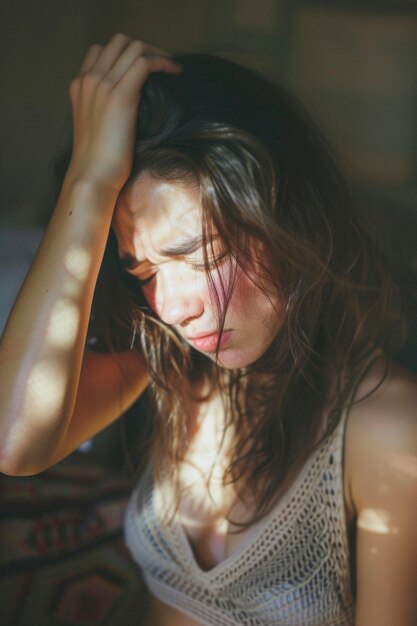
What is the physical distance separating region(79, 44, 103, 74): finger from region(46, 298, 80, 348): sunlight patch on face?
28 cm

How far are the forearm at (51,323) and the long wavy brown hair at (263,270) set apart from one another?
0.21 ft

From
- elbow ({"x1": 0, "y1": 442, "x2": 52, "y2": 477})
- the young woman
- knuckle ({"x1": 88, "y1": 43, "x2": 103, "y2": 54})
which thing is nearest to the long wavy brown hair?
the young woman

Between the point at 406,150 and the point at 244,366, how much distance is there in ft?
1.10

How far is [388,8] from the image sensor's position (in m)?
0.75

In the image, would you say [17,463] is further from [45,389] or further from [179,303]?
[179,303]

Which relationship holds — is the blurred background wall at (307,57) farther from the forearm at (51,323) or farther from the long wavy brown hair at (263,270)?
the forearm at (51,323)

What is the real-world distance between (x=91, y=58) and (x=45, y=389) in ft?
1.31

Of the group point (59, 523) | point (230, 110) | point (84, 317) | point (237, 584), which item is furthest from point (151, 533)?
point (230, 110)

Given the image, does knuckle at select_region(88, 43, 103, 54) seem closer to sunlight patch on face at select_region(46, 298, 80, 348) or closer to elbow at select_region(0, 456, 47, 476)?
sunlight patch on face at select_region(46, 298, 80, 348)

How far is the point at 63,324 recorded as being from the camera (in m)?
0.71

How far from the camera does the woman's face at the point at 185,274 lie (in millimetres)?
696

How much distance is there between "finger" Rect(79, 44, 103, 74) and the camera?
77 cm

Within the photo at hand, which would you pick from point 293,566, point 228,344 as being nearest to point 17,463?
point 228,344

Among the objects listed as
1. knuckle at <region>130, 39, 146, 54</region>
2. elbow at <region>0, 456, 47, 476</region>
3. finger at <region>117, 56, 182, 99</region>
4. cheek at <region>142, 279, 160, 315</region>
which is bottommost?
elbow at <region>0, 456, 47, 476</region>
